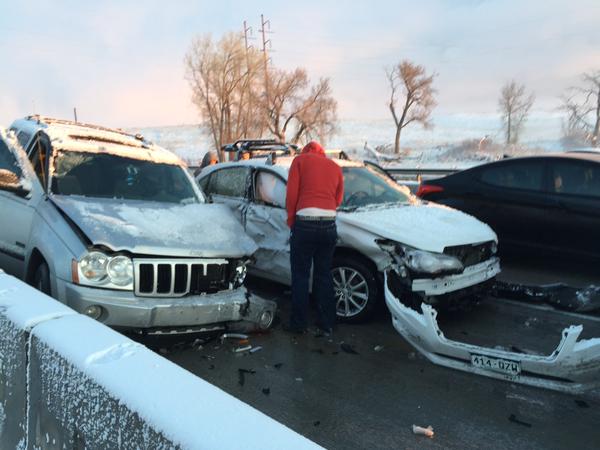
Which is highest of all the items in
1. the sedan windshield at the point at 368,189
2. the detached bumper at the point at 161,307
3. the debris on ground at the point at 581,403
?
the sedan windshield at the point at 368,189

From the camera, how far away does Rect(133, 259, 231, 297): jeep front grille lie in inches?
141

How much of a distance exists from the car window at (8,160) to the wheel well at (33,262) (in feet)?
3.61

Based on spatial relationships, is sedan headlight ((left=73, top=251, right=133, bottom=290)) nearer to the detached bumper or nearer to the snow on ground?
the detached bumper

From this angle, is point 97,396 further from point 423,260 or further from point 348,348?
point 423,260

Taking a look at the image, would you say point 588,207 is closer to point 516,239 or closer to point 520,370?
point 516,239

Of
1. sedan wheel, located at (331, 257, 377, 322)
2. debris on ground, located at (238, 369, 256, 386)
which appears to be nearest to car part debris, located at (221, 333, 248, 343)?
debris on ground, located at (238, 369, 256, 386)

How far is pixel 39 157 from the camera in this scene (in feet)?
15.3

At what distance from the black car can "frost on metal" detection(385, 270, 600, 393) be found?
3183 mm

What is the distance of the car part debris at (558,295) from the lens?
5.13 metres

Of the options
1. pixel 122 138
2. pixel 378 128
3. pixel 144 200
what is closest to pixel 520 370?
pixel 144 200

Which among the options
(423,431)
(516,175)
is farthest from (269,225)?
(516,175)

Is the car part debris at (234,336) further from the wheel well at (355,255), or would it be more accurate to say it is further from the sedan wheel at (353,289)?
the wheel well at (355,255)

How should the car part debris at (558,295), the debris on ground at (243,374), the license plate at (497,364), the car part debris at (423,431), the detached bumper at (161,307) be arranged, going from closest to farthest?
the car part debris at (423,431) → the detached bumper at (161,307) → the license plate at (497,364) → the debris on ground at (243,374) → the car part debris at (558,295)

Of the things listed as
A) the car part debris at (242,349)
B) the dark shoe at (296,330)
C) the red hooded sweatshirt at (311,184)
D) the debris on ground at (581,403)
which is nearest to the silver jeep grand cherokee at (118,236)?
the car part debris at (242,349)
